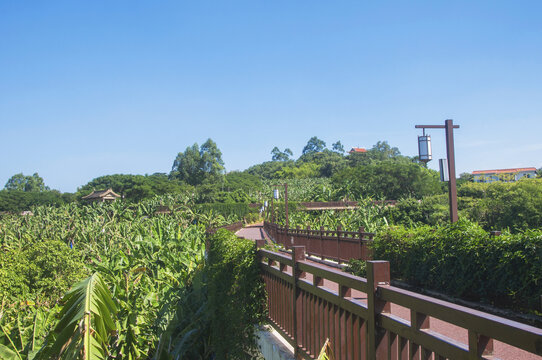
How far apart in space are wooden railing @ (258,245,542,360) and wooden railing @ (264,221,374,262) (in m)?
7.85

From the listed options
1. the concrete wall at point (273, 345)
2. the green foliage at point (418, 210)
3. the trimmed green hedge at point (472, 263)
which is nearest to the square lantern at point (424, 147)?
the trimmed green hedge at point (472, 263)

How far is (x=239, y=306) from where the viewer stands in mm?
5922

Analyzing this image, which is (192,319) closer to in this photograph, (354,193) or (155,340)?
(155,340)

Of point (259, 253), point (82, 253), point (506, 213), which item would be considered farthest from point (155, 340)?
point (506, 213)

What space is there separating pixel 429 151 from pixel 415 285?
536 centimetres

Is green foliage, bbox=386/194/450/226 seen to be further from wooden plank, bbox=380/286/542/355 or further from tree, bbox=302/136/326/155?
tree, bbox=302/136/326/155

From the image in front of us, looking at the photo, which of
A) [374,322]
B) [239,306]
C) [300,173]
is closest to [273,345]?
[239,306]

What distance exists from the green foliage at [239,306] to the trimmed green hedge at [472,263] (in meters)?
4.26

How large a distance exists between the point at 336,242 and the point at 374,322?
1185 centimetres

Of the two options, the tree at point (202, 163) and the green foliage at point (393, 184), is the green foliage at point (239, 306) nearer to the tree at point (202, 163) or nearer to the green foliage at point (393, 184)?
the green foliage at point (393, 184)

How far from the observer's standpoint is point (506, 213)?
90.0ft

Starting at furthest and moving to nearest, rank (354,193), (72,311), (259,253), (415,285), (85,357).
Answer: (354,193) → (415,285) → (259,253) → (72,311) → (85,357)

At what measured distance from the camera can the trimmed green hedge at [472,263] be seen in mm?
6938

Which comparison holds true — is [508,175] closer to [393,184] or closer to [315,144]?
[393,184]
